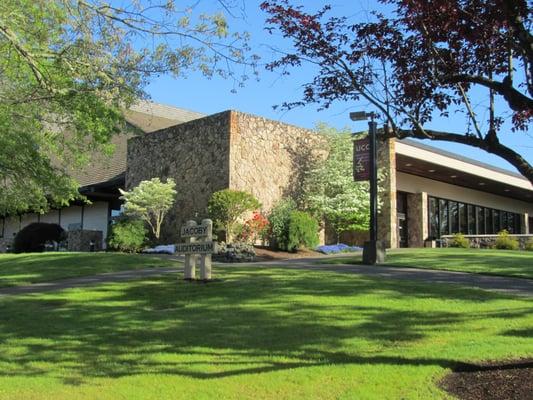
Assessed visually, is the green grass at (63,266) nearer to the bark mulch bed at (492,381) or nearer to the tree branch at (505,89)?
the bark mulch bed at (492,381)

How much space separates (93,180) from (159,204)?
26.1ft

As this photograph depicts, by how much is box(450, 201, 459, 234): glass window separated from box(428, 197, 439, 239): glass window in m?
1.67

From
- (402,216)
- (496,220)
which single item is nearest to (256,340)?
(402,216)

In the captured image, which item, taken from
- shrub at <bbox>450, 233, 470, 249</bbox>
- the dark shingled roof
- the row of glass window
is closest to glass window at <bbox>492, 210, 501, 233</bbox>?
the row of glass window

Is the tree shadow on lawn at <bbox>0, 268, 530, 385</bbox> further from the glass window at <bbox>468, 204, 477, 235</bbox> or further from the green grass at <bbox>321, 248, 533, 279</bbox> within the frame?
the glass window at <bbox>468, 204, 477, 235</bbox>

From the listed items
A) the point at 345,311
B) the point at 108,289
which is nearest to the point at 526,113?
the point at 345,311

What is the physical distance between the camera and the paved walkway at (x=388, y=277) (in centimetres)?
1138

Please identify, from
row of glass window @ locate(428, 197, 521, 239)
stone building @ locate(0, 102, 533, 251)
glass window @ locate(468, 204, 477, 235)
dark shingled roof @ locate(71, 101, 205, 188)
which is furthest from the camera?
glass window @ locate(468, 204, 477, 235)

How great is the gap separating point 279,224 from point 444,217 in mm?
16857

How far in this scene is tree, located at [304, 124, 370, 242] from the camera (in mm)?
24672

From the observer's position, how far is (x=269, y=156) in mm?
24125

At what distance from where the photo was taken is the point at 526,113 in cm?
633

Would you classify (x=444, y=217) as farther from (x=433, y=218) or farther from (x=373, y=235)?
(x=373, y=235)

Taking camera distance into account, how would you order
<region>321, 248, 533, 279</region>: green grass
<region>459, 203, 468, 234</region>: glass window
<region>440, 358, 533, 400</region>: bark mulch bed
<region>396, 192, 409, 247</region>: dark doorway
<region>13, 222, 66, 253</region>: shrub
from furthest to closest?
<region>459, 203, 468, 234</region>: glass window, <region>396, 192, 409, 247</region>: dark doorway, <region>13, 222, 66, 253</region>: shrub, <region>321, 248, 533, 279</region>: green grass, <region>440, 358, 533, 400</region>: bark mulch bed
